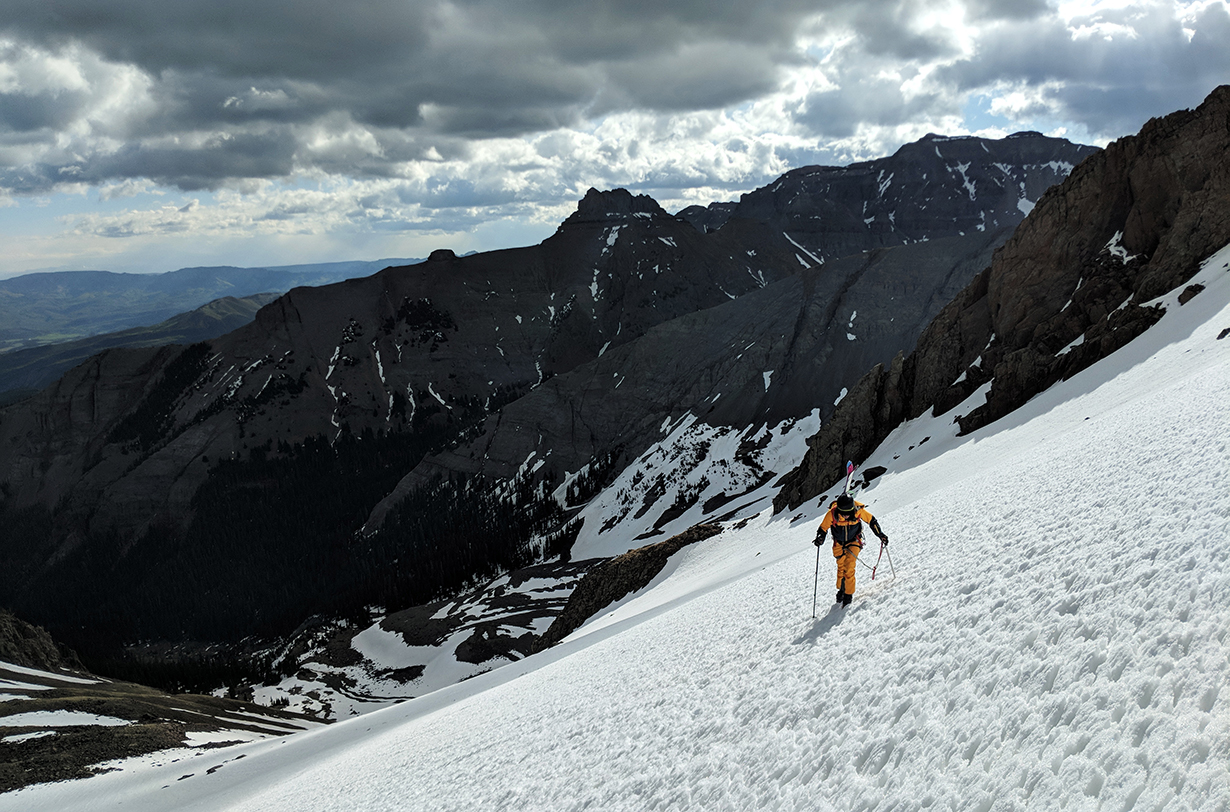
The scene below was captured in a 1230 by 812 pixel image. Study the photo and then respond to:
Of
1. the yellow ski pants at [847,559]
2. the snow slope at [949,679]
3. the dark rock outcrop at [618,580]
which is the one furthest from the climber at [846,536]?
the dark rock outcrop at [618,580]

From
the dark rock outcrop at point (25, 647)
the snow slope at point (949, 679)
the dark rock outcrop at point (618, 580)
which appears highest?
the dark rock outcrop at point (25, 647)

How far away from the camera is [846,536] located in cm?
1341

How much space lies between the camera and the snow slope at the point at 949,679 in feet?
20.9

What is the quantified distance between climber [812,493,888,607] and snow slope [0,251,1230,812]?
0.47 meters

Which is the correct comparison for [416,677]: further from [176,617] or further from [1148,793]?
[176,617]

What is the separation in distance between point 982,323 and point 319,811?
5578cm

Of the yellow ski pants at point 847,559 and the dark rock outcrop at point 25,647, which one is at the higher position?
the dark rock outcrop at point 25,647

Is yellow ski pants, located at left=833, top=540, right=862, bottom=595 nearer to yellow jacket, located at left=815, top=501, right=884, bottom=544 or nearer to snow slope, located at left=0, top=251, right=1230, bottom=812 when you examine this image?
yellow jacket, located at left=815, top=501, right=884, bottom=544

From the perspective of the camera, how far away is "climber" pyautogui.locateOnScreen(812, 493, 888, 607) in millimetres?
13328

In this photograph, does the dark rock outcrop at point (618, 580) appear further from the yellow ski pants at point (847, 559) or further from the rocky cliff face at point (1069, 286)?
the yellow ski pants at point (847, 559)

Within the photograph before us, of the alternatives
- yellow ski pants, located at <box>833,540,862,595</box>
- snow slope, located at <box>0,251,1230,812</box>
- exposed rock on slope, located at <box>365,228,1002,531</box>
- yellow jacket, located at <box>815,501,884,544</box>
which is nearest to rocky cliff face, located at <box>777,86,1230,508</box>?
snow slope, located at <box>0,251,1230,812</box>

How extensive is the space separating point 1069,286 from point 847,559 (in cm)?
4663

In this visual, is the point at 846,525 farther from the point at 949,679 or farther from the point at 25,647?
the point at 25,647

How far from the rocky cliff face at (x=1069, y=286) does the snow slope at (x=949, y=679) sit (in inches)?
675
